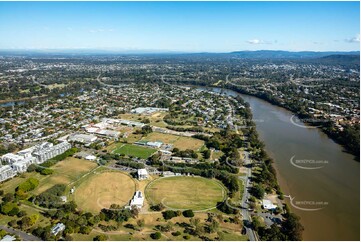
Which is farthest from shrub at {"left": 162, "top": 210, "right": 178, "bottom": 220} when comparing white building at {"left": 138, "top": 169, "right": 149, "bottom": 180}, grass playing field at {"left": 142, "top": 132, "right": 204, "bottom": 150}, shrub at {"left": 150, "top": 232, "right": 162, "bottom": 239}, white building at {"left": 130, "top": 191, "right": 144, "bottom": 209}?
grass playing field at {"left": 142, "top": 132, "right": 204, "bottom": 150}

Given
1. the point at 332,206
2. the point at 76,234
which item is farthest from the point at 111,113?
the point at 332,206

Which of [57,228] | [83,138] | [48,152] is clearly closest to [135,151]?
[83,138]

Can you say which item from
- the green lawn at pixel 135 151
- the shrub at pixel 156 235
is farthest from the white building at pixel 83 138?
the shrub at pixel 156 235

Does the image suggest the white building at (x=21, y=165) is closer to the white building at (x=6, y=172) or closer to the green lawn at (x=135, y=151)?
the white building at (x=6, y=172)

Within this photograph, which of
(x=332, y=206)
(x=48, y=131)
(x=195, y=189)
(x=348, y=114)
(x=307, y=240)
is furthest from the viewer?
(x=348, y=114)

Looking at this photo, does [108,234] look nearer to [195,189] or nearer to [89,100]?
[195,189]
